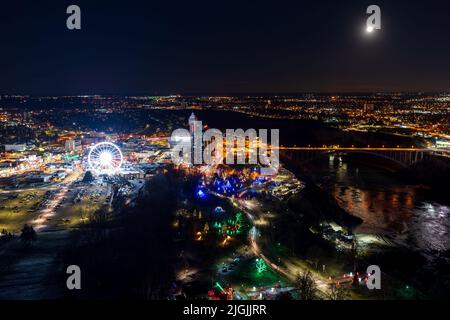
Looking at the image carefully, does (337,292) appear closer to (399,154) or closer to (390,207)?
(390,207)

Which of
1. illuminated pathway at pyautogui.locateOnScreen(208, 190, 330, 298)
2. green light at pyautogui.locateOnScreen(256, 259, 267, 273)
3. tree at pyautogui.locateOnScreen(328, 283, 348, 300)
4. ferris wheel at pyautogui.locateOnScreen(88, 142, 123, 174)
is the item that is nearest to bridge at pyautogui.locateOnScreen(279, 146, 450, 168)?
ferris wheel at pyautogui.locateOnScreen(88, 142, 123, 174)

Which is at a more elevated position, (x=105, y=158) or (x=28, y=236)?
(x=105, y=158)

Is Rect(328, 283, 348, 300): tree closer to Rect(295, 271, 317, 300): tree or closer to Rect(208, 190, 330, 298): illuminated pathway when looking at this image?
Rect(208, 190, 330, 298): illuminated pathway

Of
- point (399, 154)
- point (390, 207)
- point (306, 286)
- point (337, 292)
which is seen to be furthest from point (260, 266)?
point (399, 154)

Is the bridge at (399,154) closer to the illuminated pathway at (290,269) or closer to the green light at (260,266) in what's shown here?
the illuminated pathway at (290,269)
